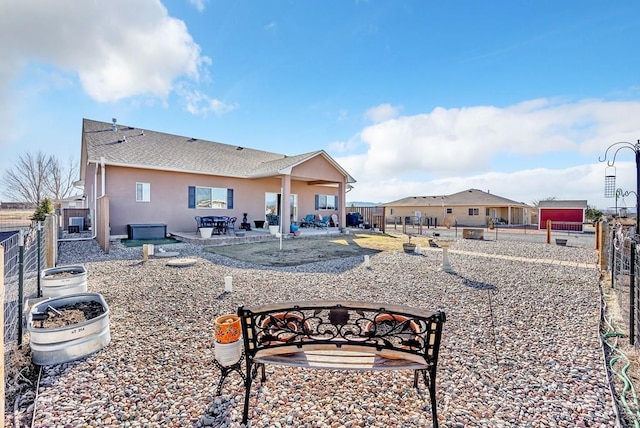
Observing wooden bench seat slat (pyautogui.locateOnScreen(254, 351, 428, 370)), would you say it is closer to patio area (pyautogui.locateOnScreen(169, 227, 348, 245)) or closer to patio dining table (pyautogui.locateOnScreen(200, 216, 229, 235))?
patio area (pyautogui.locateOnScreen(169, 227, 348, 245))

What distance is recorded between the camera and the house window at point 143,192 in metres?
13.4

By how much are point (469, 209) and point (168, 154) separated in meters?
34.6

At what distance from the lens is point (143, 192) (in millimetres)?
13516

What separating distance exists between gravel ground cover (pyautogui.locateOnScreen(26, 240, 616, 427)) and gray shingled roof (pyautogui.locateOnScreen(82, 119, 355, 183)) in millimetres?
8816

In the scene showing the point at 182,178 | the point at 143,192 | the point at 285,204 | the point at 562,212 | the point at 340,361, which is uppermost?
the point at 182,178

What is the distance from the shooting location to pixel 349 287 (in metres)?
6.11

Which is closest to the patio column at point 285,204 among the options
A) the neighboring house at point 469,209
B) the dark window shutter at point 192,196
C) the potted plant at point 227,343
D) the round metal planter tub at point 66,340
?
the dark window shutter at point 192,196

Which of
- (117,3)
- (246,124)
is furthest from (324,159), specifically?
(117,3)

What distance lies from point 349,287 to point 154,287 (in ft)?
12.7

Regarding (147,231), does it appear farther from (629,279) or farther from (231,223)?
(629,279)

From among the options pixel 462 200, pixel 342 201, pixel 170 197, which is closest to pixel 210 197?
pixel 170 197

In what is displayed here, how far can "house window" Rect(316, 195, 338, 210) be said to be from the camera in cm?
2025

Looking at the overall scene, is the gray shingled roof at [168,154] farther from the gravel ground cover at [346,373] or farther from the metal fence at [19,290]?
the gravel ground cover at [346,373]

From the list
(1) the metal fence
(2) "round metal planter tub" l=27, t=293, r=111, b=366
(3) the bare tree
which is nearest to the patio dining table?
(1) the metal fence
